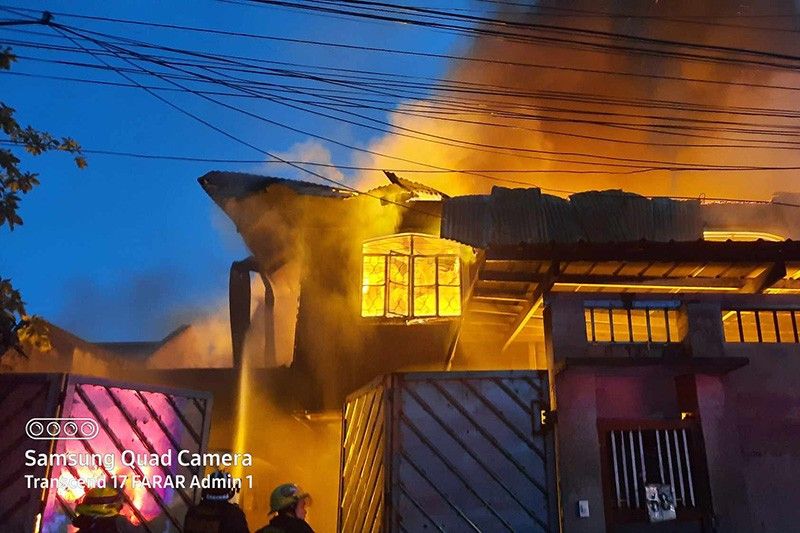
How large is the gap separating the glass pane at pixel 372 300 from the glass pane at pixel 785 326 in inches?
293

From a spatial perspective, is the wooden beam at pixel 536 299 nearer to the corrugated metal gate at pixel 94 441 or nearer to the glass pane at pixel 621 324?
the glass pane at pixel 621 324

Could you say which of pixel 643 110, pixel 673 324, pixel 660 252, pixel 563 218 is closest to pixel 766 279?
pixel 673 324

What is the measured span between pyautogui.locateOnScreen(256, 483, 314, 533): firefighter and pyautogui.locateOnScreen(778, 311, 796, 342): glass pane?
6.72 meters

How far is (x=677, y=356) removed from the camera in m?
7.14

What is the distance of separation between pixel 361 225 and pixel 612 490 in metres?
8.08

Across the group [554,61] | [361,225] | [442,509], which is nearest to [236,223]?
[361,225]

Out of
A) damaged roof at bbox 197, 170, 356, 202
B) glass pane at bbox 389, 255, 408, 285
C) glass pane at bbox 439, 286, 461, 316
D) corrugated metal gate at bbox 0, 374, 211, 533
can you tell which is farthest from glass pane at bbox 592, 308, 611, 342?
damaged roof at bbox 197, 170, 356, 202

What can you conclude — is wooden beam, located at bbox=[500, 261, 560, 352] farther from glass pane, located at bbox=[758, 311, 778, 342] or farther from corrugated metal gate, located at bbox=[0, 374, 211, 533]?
corrugated metal gate, located at bbox=[0, 374, 211, 533]

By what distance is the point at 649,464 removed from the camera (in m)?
6.85

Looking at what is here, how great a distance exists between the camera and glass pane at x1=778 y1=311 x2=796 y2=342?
7.91m

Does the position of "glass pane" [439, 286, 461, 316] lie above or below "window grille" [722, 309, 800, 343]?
above

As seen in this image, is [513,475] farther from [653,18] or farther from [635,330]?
[653,18]

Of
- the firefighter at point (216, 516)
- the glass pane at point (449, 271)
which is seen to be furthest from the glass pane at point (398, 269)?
the firefighter at point (216, 516)

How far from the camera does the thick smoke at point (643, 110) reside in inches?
833
